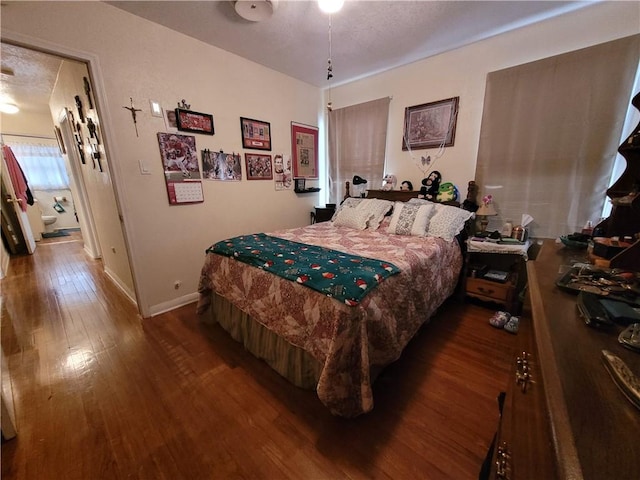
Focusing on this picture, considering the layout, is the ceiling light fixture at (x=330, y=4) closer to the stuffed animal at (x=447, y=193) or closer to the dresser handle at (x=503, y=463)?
the stuffed animal at (x=447, y=193)

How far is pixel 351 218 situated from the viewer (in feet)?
9.16

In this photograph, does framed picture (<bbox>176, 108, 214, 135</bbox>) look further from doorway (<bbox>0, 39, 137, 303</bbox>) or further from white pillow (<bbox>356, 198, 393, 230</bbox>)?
white pillow (<bbox>356, 198, 393, 230</bbox>)

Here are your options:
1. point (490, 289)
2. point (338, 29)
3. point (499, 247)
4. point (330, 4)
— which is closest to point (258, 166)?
point (338, 29)

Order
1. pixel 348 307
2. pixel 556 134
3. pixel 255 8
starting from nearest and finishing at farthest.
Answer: pixel 348 307, pixel 255 8, pixel 556 134

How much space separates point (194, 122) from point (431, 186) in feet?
8.56

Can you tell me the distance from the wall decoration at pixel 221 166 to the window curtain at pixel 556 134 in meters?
2.61

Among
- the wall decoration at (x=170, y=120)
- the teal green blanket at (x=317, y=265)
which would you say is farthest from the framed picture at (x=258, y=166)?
the teal green blanket at (x=317, y=265)

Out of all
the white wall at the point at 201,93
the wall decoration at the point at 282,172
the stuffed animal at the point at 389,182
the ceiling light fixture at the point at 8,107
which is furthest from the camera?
the ceiling light fixture at the point at 8,107

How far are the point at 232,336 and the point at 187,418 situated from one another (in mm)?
651

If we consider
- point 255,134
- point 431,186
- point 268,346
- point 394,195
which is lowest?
point 268,346

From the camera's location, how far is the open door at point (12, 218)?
3979 millimetres

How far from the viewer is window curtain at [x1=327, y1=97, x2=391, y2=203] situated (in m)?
3.13

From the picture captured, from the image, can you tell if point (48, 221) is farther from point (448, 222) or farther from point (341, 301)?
point (448, 222)

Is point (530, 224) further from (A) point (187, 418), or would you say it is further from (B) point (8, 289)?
(B) point (8, 289)
